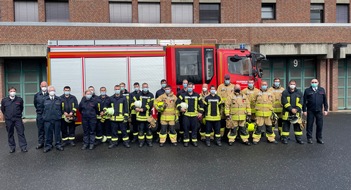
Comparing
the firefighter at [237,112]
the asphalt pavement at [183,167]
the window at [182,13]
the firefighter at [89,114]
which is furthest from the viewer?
the window at [182,13]

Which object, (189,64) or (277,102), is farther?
(189,64)

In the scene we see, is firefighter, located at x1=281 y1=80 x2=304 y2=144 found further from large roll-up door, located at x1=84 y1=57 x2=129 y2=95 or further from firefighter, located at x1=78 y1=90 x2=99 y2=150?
firefighter, located at x1=78 y1=90 x2=99 y2=150

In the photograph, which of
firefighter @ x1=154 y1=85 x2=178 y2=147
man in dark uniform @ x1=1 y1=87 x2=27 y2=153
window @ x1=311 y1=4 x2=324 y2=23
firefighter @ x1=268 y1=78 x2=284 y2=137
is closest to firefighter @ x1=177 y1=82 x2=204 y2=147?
firefighter @ x1=154 y1=85 x2=178 y2=147

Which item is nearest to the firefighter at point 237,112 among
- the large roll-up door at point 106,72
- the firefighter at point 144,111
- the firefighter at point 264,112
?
the firefighter at point 264,112

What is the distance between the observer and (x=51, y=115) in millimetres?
6641

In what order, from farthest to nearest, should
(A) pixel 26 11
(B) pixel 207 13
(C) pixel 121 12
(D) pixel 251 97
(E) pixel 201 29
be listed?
(B) pixel 207 13 → (E) pixel 201 29 → (C) pixel 121 12 → (A) pixel 26 11 → (D) pixel 251 97

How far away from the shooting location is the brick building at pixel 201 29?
42.1 feet

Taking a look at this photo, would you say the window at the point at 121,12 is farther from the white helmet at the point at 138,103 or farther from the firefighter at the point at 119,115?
the white helmet at the point at 138,103

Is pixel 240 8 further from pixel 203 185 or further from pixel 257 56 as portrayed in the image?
pixel 203 185

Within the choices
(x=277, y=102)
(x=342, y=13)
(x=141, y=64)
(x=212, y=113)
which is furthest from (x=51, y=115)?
(x=342, y=13)

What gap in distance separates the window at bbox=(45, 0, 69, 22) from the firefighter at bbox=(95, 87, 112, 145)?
26.8 ft

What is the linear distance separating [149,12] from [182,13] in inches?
68.6

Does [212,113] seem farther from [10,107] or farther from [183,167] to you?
[10,107]

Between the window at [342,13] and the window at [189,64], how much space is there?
39.4ft
